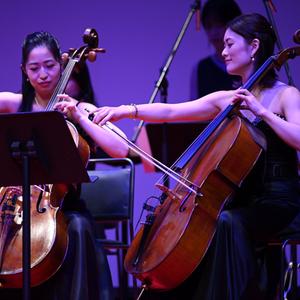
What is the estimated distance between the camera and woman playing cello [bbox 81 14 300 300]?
2.38 meters

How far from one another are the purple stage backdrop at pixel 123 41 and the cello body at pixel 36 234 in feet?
5.72

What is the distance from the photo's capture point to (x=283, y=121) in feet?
8.21

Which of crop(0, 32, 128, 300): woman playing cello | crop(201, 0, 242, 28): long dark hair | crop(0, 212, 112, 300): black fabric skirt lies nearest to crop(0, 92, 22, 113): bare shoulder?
crop(0, 32, 128, 300): woman playing cello

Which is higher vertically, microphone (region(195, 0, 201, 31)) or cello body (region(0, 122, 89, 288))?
microphone (region(195, 0, 201, 31))

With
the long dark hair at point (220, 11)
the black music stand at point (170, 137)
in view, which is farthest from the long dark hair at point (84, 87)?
the long dark hair at point (220, 11)

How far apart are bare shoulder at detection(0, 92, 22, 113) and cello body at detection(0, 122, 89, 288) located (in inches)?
19.7

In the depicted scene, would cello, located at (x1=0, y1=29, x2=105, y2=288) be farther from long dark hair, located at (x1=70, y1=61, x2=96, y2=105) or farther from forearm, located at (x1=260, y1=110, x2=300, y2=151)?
forearm, located at (x1=260, y1=110, x2=300, y2=151)

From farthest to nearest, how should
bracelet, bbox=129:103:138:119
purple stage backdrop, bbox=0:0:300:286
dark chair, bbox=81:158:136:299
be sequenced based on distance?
purple stage backdrop, bbox=0:0:300:286, dark chair, bbox=81:158:136:299, bracelet, bbox=129:103:138:119

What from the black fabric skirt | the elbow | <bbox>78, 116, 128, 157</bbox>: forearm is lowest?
the black fabric skirt

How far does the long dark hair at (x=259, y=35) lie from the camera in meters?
2.71

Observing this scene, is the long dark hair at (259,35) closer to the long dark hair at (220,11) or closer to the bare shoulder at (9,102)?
the bare shoulder at (9,102)

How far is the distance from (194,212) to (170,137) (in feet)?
3.12

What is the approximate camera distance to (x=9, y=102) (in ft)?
9.30

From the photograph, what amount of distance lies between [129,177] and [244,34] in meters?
0.79
